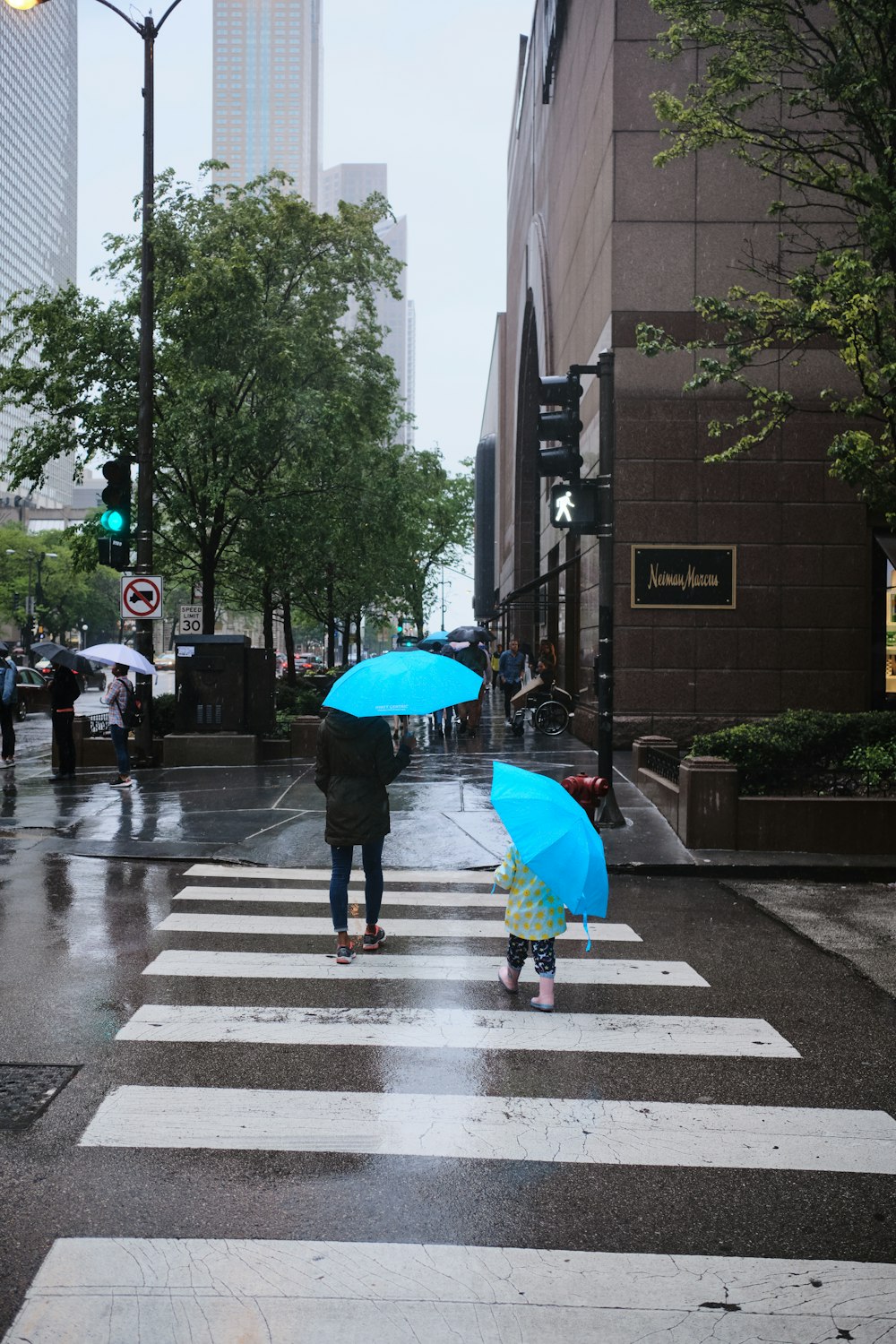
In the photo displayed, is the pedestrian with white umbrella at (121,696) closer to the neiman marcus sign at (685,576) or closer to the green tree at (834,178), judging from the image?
the green tree at (834,178)

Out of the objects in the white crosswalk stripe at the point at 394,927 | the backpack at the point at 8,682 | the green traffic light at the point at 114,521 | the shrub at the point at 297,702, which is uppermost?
the green traffic light at the point at 114,521

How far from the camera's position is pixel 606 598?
40.3ft

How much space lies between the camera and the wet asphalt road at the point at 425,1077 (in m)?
4.08

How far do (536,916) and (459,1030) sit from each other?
0.72m

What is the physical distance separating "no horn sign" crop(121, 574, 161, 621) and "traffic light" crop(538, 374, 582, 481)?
6.51 metres

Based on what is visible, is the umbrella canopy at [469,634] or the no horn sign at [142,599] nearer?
the no horn sign at [142,599]

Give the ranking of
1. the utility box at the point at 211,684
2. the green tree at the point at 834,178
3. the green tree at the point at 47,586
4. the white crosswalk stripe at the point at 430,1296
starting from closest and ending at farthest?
1. the white crosswalk stripe at the point at 430,1296
2. the green tree at the point at 834,178
3. the utility box at the point at 211,684
4. the green tree at the point at 47,586

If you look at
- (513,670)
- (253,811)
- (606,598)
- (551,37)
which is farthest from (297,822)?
(551,37)

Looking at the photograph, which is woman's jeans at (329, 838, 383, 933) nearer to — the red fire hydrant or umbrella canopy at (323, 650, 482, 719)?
umbrella canopy at (323, 650, 482, 719)

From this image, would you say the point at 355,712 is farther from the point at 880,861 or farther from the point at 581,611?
the point at 581,611

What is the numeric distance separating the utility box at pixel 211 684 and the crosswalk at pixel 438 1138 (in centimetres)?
1009

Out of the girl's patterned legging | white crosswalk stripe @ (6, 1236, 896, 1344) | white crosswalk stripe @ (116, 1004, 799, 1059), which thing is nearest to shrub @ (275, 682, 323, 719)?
the girl's patterned legging

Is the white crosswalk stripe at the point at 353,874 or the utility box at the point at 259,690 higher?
the utility box at the point at 259,690

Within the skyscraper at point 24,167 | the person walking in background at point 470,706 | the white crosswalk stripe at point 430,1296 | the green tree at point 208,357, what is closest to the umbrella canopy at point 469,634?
the person walking in background at point 470,706
